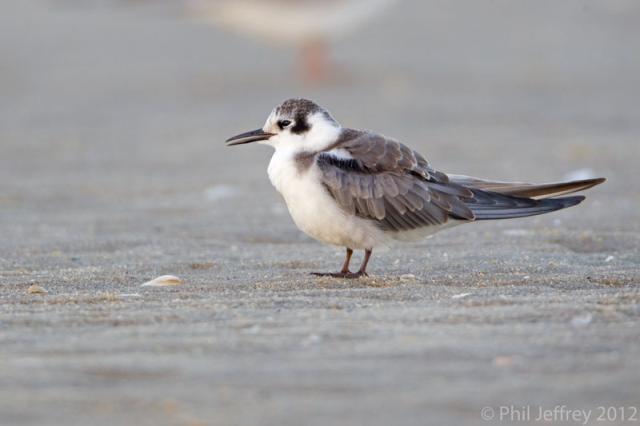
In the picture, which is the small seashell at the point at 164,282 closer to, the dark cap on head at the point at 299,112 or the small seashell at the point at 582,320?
the dark cap on head at the point at 299,112

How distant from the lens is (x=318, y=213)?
16.4ft

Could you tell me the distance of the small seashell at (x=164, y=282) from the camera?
4848mm

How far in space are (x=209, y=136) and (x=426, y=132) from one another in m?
1.80

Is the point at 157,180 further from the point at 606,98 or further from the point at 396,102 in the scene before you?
the point at 606,98

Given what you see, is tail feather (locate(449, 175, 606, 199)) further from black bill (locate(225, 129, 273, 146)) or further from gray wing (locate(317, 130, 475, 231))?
black bill (locate(225, 129, 273, 146))

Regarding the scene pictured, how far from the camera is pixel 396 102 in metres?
11.0

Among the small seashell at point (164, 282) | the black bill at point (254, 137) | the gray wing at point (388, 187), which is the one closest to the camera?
the small seashell at point (164, 282)

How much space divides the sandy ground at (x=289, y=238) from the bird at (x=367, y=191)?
8.5 inches

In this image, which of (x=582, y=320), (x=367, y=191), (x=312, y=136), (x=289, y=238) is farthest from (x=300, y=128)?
(x=582, y=320)

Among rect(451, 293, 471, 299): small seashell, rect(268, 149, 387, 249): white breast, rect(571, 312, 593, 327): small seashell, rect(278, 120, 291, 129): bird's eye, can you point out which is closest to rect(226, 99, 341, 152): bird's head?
rect(278, 120, 291, 129): bird's eye

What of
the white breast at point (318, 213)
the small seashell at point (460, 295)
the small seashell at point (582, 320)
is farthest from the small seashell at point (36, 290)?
the small seashell at point (582, 320)

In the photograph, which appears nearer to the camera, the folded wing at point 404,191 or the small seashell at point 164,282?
the small seashell at point 164,282

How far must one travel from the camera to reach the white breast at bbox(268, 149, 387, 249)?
502 cm

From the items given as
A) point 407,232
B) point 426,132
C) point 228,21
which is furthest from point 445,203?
point 228,21
